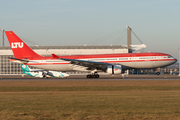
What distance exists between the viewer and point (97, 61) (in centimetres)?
5269

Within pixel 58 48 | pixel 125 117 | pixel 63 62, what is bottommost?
pixel 125 117

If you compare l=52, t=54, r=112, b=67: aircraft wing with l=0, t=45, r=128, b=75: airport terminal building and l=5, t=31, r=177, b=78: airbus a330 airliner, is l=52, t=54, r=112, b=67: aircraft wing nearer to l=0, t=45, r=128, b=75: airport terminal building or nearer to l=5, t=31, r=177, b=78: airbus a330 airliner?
l=5, t=31, r=177, b=78: airbus a330 airliner

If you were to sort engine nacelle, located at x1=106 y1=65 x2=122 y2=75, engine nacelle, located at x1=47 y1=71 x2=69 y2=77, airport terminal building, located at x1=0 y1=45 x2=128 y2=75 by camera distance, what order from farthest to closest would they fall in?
airport terminal building, located at x1=0 y1=45 x2=128 y2=75
engine nacelle, located at x1=47 y1=71 x2=69 y2=77
engine nacelle, located at x1=106 y1=65 x2=122 y2=75

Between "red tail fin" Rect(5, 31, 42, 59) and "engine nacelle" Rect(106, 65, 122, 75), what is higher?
"red tail fin" Rect(5, 31, 42, 59)

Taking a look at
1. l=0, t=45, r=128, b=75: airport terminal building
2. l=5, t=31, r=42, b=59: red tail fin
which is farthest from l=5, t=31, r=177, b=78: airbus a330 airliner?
l=0, t=45, r=128, b=75: airport terminal building

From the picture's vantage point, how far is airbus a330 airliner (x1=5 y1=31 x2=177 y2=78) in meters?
50.7

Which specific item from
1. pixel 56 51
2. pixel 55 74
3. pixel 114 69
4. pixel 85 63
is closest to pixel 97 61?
pixel 85 63

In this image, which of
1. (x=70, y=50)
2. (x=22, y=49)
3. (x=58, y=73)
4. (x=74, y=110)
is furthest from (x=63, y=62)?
(x=74, y=110)

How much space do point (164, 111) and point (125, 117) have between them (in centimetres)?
271

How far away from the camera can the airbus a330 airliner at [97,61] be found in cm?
5072

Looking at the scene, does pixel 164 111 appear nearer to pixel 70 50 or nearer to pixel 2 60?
pixel 70 50

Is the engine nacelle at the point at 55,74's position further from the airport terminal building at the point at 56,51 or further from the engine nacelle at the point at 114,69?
the airport terminal building at the point at 56,51

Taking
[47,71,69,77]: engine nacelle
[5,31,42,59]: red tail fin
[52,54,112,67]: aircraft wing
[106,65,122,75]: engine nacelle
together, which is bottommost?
[47,71,69,77]: engine nacelle

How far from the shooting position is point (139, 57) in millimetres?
50812
